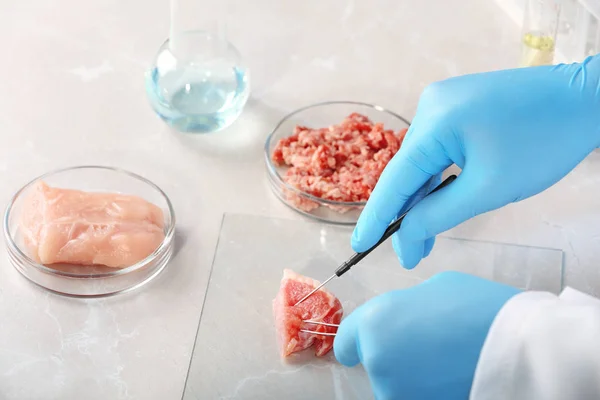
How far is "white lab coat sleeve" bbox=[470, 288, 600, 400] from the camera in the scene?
0.93 m

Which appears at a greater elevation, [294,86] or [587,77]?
[587,77]

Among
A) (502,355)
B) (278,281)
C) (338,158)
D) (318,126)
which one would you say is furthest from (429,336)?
(318,126)

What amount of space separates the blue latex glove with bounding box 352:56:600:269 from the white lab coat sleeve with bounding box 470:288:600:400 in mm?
272

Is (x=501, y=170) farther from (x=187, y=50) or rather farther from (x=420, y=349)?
(x=187, y=50)

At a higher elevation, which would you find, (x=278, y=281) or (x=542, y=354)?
(x=542, y=354)

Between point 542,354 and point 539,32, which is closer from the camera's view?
point 542,354

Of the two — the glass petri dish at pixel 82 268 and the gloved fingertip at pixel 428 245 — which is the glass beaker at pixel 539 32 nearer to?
the gloved fingertip at pixel 428 245

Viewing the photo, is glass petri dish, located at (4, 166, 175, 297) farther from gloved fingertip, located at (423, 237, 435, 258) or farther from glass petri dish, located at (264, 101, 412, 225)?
gloved fingertip, located at (423, 237, 435, 258)

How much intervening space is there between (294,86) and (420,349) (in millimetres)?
1137

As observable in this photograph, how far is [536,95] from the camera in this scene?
1.22 meters

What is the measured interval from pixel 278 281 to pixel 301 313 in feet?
0.43

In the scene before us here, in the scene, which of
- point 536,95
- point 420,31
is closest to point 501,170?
point 536,95

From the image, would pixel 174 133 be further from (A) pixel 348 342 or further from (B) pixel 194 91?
(A) pixel 348 342

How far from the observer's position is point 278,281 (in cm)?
150
